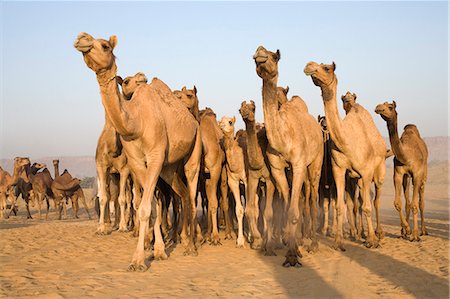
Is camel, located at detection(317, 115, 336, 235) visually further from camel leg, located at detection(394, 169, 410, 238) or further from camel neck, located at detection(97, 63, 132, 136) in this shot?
camel neck, located at detection(97, 63, 132, 136)

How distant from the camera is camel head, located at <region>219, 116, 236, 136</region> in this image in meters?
10.6

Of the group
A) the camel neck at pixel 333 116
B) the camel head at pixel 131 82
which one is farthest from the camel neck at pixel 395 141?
the camel head at pixel 131 82

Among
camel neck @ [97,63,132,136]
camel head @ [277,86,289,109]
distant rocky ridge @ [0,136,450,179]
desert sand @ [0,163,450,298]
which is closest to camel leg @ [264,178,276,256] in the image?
desert sand @ [0,163,450,298]

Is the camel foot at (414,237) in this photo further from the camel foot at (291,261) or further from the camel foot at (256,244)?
the camel foot at (291,261)

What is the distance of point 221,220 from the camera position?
1418 centimetres

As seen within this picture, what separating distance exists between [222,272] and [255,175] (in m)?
2.77

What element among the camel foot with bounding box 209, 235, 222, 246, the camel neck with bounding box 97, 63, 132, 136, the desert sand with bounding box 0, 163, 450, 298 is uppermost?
the camel neck with bounding box 97, 63, 132, 136

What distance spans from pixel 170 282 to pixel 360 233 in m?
6.11

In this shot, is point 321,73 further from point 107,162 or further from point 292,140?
point 107,162

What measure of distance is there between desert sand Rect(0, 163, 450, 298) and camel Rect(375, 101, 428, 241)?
2.55ft

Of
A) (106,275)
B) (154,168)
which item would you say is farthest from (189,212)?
(106,275)

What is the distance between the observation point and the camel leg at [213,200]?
10.6 m

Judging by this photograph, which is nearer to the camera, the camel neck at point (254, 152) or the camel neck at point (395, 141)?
the camel neck at point (254, 152)

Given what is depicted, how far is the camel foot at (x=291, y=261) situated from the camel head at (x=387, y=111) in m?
4.36
